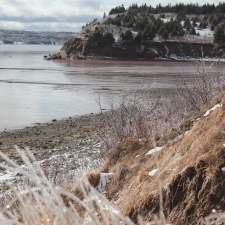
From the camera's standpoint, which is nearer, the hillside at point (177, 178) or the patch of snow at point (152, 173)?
the hillside at point (177, 178)

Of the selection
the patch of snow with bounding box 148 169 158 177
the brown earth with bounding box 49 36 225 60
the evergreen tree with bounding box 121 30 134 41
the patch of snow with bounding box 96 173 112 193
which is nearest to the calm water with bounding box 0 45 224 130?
the patch of snow with bounding box 96 173 112 193

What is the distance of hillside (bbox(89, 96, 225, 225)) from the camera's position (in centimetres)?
519

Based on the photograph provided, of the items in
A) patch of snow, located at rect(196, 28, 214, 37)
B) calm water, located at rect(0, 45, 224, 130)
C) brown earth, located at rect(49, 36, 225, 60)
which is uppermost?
calm water, located at rect(0, 45, 224, 130)

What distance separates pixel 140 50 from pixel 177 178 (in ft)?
317

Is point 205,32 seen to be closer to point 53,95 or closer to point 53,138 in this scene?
point 53,95

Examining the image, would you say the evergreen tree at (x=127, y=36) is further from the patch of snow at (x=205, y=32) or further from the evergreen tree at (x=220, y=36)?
the patch of snow at (x=205, y=32)

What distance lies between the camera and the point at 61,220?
8.06ft

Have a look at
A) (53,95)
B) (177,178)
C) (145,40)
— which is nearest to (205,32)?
(145,40)

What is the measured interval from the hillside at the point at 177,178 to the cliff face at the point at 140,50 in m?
91.9

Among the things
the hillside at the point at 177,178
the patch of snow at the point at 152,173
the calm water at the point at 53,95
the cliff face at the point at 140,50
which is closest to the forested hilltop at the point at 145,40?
the cliff face at the point at 140,50

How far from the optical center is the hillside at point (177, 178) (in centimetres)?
519

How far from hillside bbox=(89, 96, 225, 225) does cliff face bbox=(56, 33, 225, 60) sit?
91.9 m

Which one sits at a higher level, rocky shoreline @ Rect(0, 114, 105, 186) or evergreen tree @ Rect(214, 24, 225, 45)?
rocky shoreline @ Rect(0, 114, 105, 186)

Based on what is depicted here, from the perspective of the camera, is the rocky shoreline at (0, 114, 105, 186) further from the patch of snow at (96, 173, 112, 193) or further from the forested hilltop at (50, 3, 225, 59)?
the forested hilltop at (50, 3, 225, 59)
